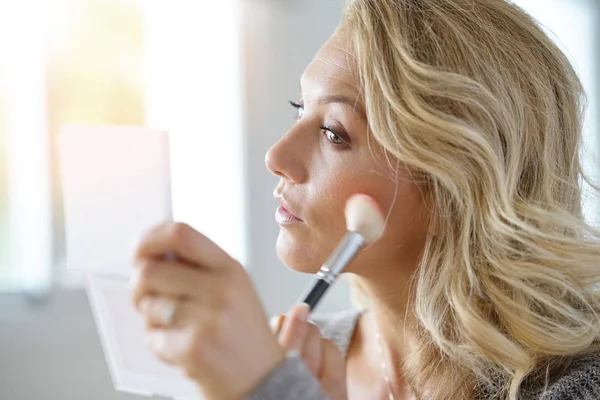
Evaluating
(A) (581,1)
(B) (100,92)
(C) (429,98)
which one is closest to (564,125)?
(C) (429,98)

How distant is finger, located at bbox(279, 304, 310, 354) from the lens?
1.82 feet

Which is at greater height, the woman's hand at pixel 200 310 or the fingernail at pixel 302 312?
the woman's hand at pixel 200 310

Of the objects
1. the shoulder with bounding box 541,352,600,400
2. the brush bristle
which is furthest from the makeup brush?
the shoulder with bounding box 541,352,600,400

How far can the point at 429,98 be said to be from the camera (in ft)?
2.59

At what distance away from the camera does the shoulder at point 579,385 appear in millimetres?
774

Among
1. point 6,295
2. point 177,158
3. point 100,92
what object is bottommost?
point 6,295

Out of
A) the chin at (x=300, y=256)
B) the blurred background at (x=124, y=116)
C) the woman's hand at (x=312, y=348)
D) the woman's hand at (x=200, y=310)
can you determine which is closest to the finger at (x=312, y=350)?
the woman's hand at (x=312, y=348)

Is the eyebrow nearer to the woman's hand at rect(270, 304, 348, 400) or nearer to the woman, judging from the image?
the woman

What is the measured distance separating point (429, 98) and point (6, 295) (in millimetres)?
972

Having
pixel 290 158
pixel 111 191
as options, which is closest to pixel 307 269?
pixel 290 158

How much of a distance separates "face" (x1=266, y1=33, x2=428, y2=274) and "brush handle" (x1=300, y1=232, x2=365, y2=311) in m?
0.15

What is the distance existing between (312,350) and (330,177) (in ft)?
0.86

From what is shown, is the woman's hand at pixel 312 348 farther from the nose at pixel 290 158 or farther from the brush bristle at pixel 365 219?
the nose at pixel 290 158

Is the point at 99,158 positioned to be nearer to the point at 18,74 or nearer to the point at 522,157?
the point at 522,157
